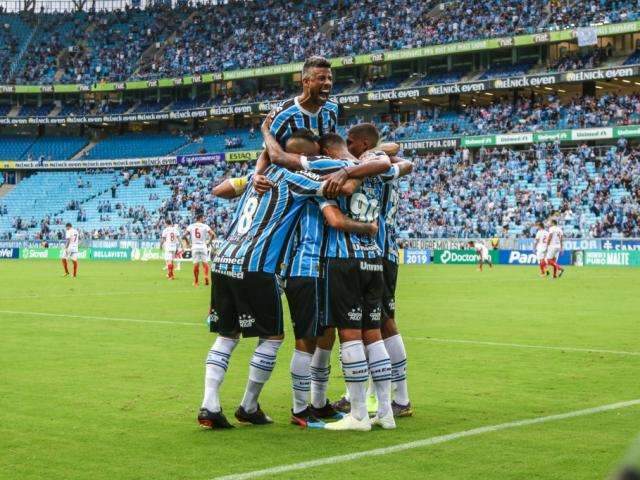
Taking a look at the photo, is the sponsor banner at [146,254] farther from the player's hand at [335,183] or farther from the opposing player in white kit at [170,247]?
the player's hand at [335,183]

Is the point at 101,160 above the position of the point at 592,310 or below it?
above

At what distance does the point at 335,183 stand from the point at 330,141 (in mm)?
647

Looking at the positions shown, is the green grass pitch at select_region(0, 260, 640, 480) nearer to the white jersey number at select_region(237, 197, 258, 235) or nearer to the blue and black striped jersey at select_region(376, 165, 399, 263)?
the blue and black striped jersey at select_region(376, 165, 399, 263)

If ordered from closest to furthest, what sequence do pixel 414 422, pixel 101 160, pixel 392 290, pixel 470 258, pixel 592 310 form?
pixel 414 422
pixel 392 290
pixel 592 310
pixel 470 258
pixel 101 160

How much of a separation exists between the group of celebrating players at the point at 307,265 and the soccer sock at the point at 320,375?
0.02 meters

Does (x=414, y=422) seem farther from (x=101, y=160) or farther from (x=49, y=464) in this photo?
(x=101, y=160)

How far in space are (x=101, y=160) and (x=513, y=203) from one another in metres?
42.4

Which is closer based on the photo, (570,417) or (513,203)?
(570,417)

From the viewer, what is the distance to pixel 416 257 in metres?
51.5

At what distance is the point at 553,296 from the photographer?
24.9 metres

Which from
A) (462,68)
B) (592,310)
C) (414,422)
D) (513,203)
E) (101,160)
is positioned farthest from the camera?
(101,160)

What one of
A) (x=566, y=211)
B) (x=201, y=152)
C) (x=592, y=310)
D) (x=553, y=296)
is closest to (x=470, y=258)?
(x=566, y=211)

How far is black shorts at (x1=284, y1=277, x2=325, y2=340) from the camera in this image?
25.1 feet

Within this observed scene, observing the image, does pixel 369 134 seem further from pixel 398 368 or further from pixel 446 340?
pixel 446 340
